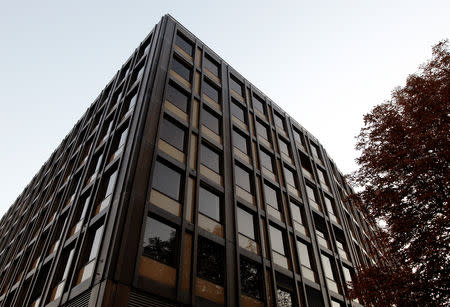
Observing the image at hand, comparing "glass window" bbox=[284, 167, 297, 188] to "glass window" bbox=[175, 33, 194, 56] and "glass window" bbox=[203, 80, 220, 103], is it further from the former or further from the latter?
"glass window" bbox=[175, 33, 194, 56]

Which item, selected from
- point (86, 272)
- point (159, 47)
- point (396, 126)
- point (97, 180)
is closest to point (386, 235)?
point (396, 126)

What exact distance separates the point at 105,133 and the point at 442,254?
19.3m

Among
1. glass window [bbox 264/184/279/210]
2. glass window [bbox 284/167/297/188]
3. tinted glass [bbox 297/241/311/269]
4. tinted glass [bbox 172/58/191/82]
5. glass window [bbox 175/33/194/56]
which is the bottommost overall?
tinted glass [bbox 297/241/311/269]

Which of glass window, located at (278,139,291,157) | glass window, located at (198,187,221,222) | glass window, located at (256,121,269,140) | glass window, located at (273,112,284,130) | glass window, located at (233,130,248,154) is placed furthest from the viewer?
glass window, located at (273,112,284,130)

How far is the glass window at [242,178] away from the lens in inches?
813

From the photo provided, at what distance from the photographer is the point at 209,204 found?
17266mm

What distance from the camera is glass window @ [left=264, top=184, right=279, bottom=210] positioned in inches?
862

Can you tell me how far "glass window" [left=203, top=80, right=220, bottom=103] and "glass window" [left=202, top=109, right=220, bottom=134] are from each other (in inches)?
69.5

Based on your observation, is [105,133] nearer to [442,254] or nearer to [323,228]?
[323,228]

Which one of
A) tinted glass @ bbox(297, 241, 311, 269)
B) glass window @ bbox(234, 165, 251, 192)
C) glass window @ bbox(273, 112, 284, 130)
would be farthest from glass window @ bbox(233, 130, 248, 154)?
tinted glass @ bbox(297, 241, 311, 269)

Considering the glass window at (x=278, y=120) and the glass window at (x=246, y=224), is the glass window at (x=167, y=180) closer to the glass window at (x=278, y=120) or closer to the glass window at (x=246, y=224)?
the glass window at (x=246, y=224)

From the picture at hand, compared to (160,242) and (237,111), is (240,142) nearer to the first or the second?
(237,111)

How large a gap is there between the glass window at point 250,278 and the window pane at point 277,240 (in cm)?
271

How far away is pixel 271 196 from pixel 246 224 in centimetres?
446
